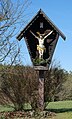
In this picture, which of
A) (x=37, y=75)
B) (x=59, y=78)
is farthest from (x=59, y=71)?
(x=37, y=75)

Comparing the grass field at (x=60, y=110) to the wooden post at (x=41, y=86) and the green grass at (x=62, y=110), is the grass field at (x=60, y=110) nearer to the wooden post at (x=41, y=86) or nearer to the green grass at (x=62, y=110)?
the green grass at (x=62, y=110)

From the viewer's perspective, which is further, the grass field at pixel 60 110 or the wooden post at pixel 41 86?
the wooden post at pixel 41 86

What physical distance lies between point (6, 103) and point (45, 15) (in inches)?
204

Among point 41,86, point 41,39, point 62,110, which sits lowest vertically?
point 62,110

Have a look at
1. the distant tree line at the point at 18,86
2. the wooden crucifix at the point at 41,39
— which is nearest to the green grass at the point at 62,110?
the wooden crucifix at the point at 41,39

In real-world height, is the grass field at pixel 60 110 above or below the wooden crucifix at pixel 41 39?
below

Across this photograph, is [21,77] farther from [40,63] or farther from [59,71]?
[59,71]

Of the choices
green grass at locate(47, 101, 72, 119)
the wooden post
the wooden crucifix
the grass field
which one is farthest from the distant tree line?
green grass at locate(47, 101, 72, 119)

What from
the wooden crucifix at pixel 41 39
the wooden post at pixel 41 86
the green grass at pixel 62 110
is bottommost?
the green grass at pixel 62 110

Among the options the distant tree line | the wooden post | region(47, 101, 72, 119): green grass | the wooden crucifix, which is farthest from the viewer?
the distant tree line

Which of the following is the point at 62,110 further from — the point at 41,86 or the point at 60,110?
the point at 41,86

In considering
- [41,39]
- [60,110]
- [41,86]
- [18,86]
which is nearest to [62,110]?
[60,110]

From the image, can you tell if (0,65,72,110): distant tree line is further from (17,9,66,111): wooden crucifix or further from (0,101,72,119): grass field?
(17,9,66,111): wooden crucifix

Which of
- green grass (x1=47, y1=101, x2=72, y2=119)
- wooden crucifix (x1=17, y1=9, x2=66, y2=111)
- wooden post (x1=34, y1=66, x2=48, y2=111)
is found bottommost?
green grass (x1=47, y1=101, x2=72, y2=119)
